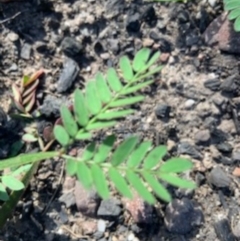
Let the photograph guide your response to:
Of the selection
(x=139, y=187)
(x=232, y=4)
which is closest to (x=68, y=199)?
(x=139, y=187)

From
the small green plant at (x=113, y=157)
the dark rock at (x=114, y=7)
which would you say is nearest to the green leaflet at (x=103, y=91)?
the small green plant at (x=113, y=157)

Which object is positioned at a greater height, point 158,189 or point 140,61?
point 140,61

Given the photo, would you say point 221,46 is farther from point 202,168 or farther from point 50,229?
point 50,229

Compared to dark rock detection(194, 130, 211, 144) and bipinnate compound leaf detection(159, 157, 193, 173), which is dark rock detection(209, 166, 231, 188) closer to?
dark rock detection(194, 130, 211, 144)

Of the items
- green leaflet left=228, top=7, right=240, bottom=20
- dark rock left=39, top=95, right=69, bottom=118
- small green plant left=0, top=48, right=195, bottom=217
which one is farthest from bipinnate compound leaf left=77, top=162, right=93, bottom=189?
green leaflet left=228, top=7, right=240, bottom=20

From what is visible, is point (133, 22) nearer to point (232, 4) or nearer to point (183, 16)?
point (183, 16)

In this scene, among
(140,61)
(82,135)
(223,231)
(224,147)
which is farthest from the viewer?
(224,147)
